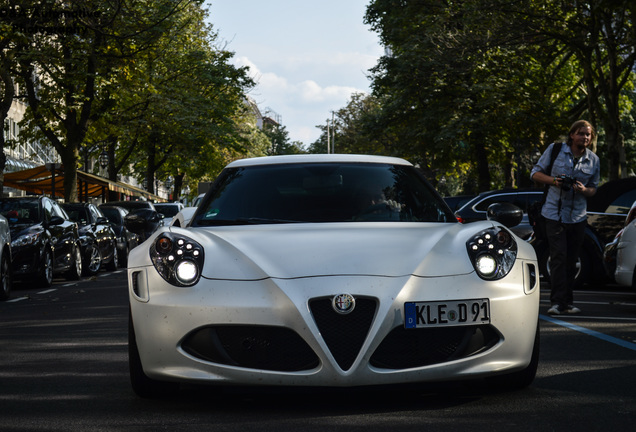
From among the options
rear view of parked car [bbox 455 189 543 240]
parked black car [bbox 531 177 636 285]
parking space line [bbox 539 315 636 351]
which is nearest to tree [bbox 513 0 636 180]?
rear view of parked car [bbox 455 189 543 240]

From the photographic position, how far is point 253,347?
4918 millimetres

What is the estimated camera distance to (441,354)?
4.97m

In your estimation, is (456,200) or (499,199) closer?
(499,199)

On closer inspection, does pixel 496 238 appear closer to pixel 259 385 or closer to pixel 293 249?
pixel 293 249

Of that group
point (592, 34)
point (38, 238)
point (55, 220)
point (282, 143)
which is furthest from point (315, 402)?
point (282, 143)

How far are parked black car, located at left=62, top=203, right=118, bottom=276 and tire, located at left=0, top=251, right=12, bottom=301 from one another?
6138 mm

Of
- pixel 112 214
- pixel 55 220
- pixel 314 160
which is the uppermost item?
pixel 314 160

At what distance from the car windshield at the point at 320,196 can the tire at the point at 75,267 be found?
499 inches

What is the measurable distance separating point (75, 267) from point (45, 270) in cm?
219

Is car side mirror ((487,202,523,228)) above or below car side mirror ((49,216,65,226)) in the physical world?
above

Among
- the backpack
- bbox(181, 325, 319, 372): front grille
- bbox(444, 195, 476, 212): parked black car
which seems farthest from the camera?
bbox(444, 195, 476, 212): parked black car

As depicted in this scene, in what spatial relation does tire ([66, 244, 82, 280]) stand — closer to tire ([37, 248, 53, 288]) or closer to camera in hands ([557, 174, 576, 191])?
tire ([37, 248, 53, 288])

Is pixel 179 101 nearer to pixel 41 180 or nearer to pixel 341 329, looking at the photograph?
pixel 41 180

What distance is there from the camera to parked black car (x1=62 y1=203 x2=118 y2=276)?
20281 millimetres
